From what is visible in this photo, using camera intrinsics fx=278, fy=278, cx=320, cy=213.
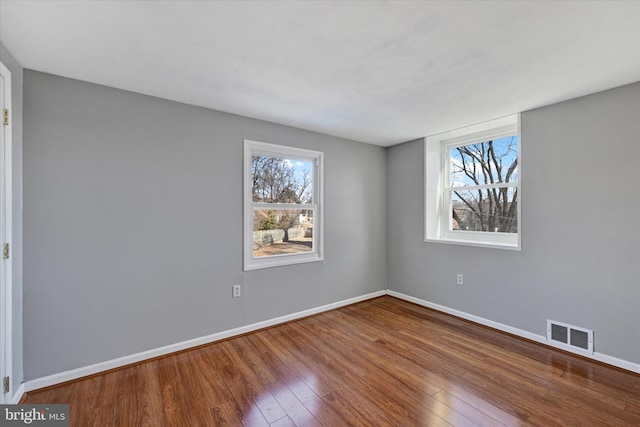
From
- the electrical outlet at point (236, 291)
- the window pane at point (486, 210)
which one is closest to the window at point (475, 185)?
the window pane at point (486, 210)

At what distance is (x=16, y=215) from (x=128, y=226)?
0.64 metres

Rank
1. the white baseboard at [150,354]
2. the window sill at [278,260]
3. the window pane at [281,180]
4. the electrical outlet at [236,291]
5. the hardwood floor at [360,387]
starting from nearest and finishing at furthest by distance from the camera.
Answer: the hardwood floor at [360,387] → the white baseboard at [150,354] → the electrical outlet at [236,291] → the window sill at [278,260] → the window pane at [281,180]

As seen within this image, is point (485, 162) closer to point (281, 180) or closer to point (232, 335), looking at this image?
point (281, 180)

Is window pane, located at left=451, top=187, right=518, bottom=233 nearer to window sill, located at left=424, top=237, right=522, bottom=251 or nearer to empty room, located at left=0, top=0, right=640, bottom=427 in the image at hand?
empty room, located at left=0, top=0, right=640, bottom=427

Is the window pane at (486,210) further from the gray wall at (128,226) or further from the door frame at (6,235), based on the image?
the door frame at (6,235)

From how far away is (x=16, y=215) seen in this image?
1.84m

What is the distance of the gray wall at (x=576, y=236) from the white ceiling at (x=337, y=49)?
11.7 inches

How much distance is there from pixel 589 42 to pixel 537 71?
35 cm

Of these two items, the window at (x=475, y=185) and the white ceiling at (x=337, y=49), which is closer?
the white ceiling at (x=337, y=49)

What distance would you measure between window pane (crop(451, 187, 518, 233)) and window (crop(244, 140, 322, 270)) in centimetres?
183

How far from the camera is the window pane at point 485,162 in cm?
313

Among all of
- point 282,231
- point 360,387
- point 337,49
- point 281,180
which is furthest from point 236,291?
point 337,49

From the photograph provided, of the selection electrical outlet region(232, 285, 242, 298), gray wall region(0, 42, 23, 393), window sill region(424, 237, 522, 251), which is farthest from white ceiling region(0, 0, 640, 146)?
electrical outlet region(232, 285, 242, 298)

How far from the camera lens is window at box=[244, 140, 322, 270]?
303 cm
